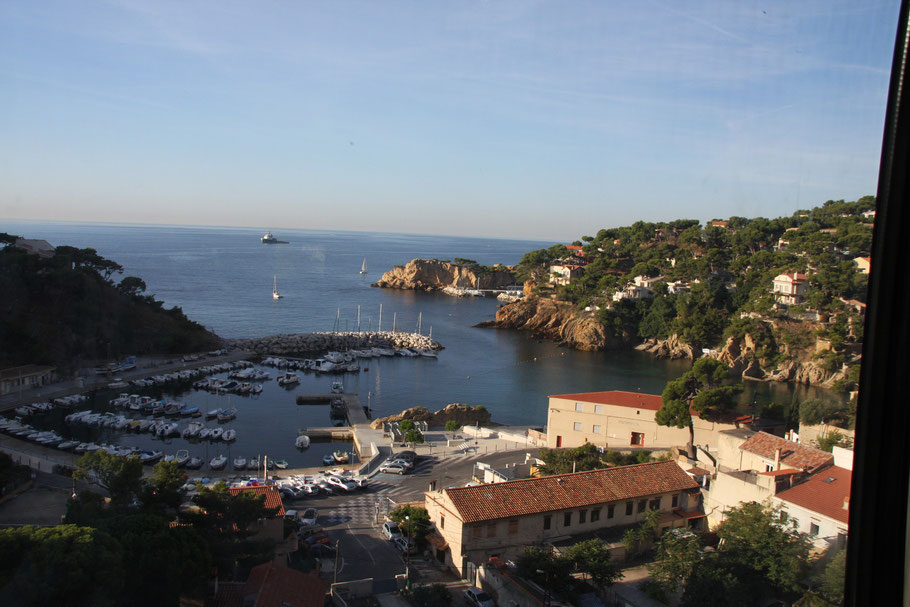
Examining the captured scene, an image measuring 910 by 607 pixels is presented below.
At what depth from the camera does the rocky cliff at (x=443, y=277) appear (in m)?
36.9

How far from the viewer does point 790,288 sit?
15.2 meters

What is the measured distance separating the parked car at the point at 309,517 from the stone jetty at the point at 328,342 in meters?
13.2

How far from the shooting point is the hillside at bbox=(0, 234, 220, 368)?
32.8 ft

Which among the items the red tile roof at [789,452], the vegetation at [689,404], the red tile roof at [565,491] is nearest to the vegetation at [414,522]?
the red tile roof at [565,491]

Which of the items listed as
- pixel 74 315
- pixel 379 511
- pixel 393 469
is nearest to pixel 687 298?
pixel 393 469

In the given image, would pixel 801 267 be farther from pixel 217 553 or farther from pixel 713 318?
pixel 217 553

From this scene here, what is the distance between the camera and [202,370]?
1597cm

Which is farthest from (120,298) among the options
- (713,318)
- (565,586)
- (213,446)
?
(713,318)

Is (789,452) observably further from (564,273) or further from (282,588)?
(564,273)

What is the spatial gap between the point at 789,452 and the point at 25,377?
12169 millimetres

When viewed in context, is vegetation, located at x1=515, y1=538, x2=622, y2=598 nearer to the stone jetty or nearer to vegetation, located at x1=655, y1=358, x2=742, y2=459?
vegetation, located at x1=655, y1=358, x2=742, y2=459

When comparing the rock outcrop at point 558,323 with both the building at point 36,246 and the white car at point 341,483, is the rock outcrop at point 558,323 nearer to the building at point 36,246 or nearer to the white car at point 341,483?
the white car at point 341,483

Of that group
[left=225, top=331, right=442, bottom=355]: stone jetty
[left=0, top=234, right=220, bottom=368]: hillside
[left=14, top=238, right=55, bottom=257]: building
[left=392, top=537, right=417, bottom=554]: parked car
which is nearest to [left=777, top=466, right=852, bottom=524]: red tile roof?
[left=392, top=537, right=417, bottom=554]: parked car

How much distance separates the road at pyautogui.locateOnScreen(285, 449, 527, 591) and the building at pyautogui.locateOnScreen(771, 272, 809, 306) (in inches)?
313
